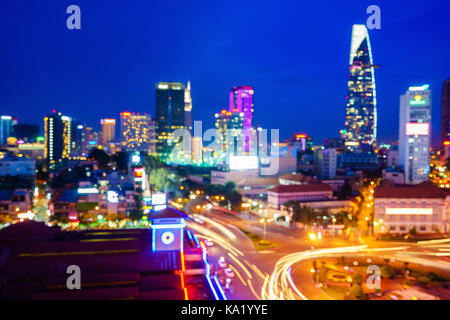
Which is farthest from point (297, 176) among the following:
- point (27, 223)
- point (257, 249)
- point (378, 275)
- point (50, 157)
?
point (50, 157)

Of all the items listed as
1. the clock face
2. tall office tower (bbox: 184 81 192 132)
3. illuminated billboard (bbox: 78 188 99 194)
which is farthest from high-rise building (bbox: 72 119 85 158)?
the clock face

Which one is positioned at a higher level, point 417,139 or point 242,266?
point 417,139

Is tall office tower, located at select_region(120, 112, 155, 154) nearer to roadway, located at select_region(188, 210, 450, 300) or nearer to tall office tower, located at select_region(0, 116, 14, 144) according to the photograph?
tall office tower, located at select_region(0, 116, 14, 144)

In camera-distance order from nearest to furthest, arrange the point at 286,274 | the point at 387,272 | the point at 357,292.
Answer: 1. the point at 357,292
2. the point at 387,272
3. the point at 286,274

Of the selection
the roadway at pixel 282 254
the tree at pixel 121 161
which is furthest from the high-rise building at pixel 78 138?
the roadway at pixel 282 254

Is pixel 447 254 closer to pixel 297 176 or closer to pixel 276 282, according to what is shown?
pixel 276 282

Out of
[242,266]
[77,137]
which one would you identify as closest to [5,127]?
[77,137]

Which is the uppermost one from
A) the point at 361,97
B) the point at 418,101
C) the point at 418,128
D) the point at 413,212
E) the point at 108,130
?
the point at 361,97

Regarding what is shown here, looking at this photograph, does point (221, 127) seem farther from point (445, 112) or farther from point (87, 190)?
point (87, 190)
